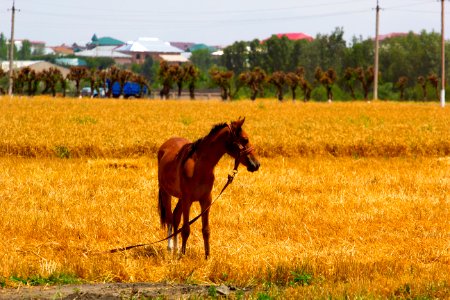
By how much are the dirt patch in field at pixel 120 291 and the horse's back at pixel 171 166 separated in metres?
2.11

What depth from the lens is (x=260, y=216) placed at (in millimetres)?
14844

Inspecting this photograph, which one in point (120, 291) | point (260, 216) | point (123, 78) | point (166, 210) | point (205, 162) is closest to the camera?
point (120, 291)

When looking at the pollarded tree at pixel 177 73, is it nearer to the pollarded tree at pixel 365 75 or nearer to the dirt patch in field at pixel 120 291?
the pollarded tree at pixel 365 75

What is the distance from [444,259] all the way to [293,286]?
2.98 metres

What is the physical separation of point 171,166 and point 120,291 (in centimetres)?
297

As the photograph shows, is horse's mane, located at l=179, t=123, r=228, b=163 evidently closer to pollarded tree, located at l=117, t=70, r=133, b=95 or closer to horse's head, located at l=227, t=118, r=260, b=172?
horse's head, located at l=227, t=118, r=260, b=172

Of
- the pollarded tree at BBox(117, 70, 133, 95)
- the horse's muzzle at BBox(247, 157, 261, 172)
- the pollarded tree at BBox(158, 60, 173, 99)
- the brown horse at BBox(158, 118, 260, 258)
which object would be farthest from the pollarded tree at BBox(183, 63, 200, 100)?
the horse's muzzle at BBox(247, 157, 261, 172)

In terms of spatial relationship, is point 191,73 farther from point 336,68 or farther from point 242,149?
point 242,149

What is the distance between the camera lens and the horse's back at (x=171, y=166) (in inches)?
469

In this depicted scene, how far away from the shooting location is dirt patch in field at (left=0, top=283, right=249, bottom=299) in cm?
923

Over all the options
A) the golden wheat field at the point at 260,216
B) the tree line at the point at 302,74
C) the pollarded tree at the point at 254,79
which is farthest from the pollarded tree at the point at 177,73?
the golden wheat field at the point at 260,216

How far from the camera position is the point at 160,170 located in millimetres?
12500

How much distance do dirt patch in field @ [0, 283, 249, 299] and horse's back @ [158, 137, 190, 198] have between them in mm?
2113

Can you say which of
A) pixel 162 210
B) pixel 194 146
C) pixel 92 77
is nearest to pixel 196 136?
pixel 162 210
